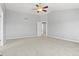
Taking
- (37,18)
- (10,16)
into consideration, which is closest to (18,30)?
(10,16)

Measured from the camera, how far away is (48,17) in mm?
12367

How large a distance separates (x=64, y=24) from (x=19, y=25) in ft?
14.5

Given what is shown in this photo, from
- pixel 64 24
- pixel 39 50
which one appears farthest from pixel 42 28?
pixel 39 50

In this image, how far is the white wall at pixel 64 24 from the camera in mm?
8688

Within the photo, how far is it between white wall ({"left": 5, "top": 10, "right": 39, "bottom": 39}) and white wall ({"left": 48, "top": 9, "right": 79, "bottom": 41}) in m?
1.83

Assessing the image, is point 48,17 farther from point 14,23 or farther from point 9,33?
point 9,33

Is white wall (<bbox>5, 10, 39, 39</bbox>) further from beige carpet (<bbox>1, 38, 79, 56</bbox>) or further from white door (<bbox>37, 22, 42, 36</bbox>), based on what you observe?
beige carpet (<bbox>1, 38, 79, 56</bbox>)

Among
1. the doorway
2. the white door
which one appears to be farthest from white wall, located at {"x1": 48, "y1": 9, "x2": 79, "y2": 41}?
the white door

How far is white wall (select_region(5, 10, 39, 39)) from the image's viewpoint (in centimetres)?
1051

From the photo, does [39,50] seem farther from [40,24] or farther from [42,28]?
[42,28]

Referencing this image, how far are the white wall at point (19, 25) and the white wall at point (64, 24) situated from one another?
183 cm

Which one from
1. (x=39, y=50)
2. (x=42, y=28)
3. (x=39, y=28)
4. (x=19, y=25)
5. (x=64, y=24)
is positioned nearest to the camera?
(x=39, y=50)

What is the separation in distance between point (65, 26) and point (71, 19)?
879 millimetres

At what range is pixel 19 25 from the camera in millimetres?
11180
